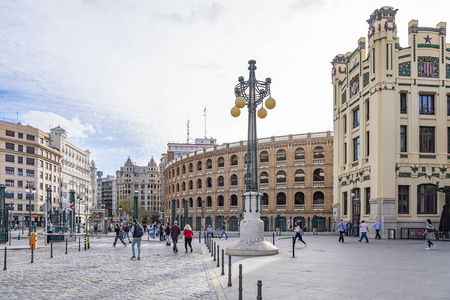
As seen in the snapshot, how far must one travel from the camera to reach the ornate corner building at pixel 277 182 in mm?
54938

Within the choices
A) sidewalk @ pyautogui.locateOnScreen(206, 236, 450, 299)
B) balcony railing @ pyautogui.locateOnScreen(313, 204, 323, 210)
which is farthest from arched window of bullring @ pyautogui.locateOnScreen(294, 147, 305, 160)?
sidewalk @ pyautogui.locateOnScreen(206, 236, 450, 299)

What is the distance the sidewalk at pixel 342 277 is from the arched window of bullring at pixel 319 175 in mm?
39166

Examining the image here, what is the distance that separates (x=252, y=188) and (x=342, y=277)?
7.55 metres

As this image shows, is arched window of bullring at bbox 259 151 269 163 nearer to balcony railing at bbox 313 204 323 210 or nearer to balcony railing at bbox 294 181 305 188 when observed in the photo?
balcony railing at bbox 294 181 305 188

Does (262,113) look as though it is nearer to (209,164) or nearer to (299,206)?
(299,206)

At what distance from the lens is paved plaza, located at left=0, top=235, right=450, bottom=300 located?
31.4 ft

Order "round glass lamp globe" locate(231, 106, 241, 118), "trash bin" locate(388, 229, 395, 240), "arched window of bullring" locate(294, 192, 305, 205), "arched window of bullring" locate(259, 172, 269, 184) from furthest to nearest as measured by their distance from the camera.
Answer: "arched window of bullring" locate(259, 172, 269, 184), "arched window of bullring" locate(294, 192, 305, 205), "trash bin" locate(388, 229, 395, 240), "round glass lamp globe" locate(231, 106, 241, 118)

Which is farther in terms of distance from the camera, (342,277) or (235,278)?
(342,277)

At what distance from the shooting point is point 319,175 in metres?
56.3

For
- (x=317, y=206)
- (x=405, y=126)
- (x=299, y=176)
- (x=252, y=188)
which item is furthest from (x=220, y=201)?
(x=252, y=188)

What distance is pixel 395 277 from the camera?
1172 centimetres

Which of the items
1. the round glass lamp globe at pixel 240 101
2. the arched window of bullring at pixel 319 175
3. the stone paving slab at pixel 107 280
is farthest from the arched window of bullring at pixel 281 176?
the stone paving slab at pixel 107 280

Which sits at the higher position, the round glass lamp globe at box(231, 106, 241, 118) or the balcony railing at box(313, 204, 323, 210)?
the round glass lamp globe at box(231, 106, 241, 118)

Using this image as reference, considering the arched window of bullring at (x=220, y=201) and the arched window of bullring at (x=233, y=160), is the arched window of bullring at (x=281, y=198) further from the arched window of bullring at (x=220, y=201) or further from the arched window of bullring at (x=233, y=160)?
the arched window of bullring at (x=220, y=201)
